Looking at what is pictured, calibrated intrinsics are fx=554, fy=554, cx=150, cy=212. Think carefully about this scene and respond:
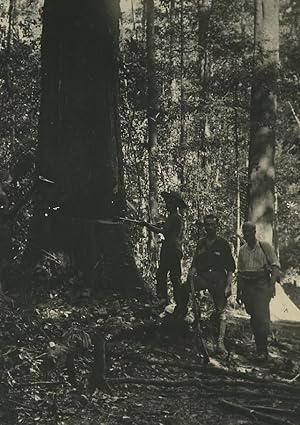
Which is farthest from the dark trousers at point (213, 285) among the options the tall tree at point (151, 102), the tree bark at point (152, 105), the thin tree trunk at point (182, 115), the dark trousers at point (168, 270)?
the thin tree trunk at point (182, 115)

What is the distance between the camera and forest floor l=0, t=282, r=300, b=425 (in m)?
3.56

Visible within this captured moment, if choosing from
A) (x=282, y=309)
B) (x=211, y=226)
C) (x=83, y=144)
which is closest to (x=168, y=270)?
(x=211, y=226)

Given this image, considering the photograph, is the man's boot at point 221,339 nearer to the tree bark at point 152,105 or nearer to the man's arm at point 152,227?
the man's arm at point 152,227

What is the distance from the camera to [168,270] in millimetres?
5449

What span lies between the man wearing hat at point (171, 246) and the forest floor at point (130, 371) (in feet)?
1.50

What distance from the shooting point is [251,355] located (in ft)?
15.1

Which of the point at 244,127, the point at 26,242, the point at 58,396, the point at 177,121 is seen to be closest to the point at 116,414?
the point at 58,396

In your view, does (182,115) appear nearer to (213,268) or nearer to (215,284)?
(213,268)

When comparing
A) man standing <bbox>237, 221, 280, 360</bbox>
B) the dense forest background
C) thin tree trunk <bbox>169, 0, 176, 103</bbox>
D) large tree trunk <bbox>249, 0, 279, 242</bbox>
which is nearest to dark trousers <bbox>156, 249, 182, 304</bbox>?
the dense forest background

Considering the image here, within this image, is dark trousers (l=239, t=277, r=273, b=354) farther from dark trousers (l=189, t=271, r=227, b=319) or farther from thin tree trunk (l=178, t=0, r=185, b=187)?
thin tree trunk (l=178, t=0, r=185, b=187)

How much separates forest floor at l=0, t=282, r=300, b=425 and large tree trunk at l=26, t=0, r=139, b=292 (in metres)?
0.44

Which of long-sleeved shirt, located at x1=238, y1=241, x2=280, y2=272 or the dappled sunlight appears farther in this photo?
the dappled sunlight

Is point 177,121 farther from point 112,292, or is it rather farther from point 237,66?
point 112,292

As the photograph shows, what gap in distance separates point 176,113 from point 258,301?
2522mm
